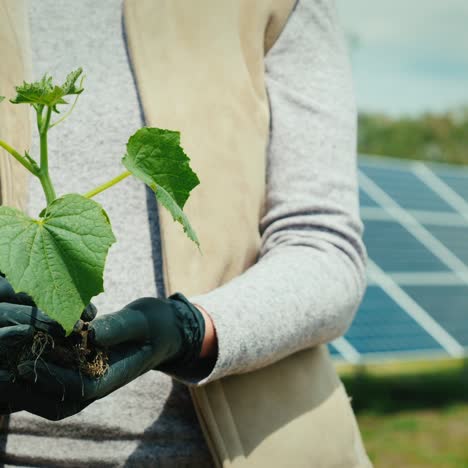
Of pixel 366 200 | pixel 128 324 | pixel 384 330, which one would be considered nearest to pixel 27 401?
pixel 128 324

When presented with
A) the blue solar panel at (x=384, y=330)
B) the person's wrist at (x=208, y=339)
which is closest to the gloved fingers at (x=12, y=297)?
the person's wrist at (x=208, y=339)

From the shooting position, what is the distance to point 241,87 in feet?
5.27

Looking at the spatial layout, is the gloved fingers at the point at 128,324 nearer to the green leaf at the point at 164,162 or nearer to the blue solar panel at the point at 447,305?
the green leaf at the point at 164,162

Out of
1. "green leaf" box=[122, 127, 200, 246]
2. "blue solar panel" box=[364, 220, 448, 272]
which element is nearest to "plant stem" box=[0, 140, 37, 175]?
"green leaf" box=[122, 127, 200, 246]

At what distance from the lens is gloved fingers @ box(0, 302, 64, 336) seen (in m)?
1.00

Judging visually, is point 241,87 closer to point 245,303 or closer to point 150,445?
point 245,303

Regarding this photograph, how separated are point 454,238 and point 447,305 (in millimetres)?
1000

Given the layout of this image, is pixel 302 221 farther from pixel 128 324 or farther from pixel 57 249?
pixel 57 249

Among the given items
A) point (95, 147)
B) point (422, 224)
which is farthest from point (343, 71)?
point (422, 224)

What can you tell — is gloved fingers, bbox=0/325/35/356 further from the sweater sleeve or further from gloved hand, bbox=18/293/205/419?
the sweater sleeve

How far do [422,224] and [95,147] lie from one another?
5.28 m

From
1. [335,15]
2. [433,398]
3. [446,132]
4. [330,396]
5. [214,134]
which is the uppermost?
[335,15]

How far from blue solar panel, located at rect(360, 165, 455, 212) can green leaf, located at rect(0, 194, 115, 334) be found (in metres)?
5.76

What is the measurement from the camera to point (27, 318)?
39.7 inches
